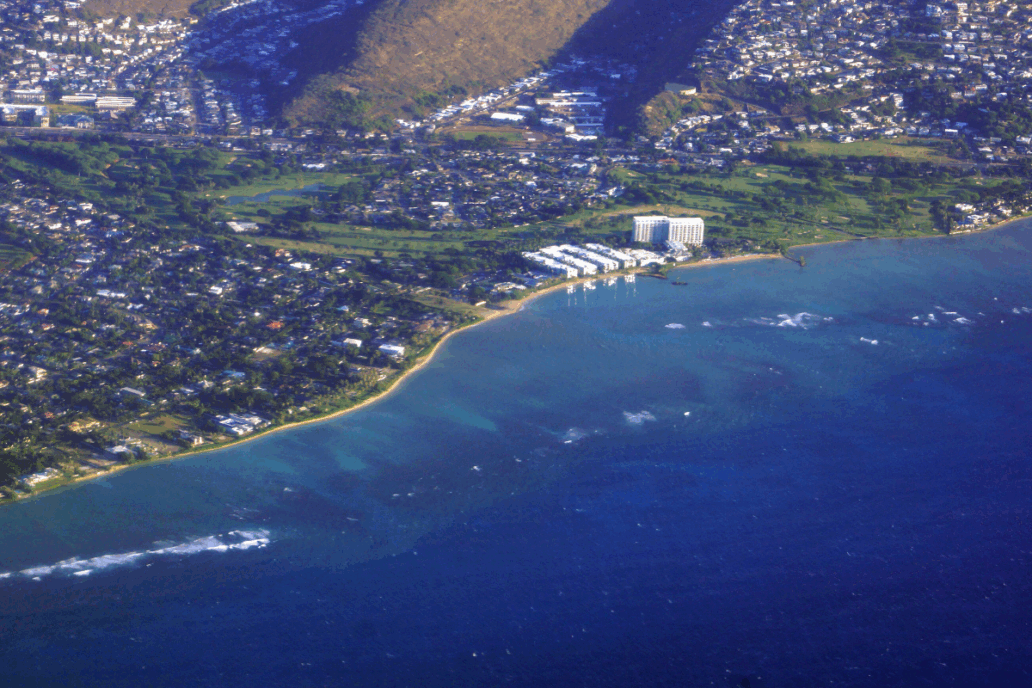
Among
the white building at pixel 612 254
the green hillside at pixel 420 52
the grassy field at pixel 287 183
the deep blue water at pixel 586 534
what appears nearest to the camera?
the deep blue water at pixel 586 534

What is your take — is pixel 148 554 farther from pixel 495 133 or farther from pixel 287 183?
pixel 495 133

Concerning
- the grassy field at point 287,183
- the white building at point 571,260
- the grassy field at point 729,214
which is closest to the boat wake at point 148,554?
the grassy field at point 729,214

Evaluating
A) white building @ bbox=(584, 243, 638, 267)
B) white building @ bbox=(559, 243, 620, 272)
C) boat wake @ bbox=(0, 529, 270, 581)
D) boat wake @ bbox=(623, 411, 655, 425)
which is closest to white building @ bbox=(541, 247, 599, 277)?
white building @ bbox=(559, 243, 620, 272)

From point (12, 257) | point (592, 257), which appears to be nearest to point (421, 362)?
point (592, 257)

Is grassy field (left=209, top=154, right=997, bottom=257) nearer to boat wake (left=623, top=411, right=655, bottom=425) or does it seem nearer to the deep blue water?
the deep blue water

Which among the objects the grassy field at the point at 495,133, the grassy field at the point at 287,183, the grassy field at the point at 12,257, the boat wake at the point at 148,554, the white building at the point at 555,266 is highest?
the grassy field at the point at 495,133

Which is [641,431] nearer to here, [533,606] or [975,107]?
[533,606]

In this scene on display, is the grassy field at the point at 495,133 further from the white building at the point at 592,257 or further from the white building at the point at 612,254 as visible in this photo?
the white building at the point at 592,257
